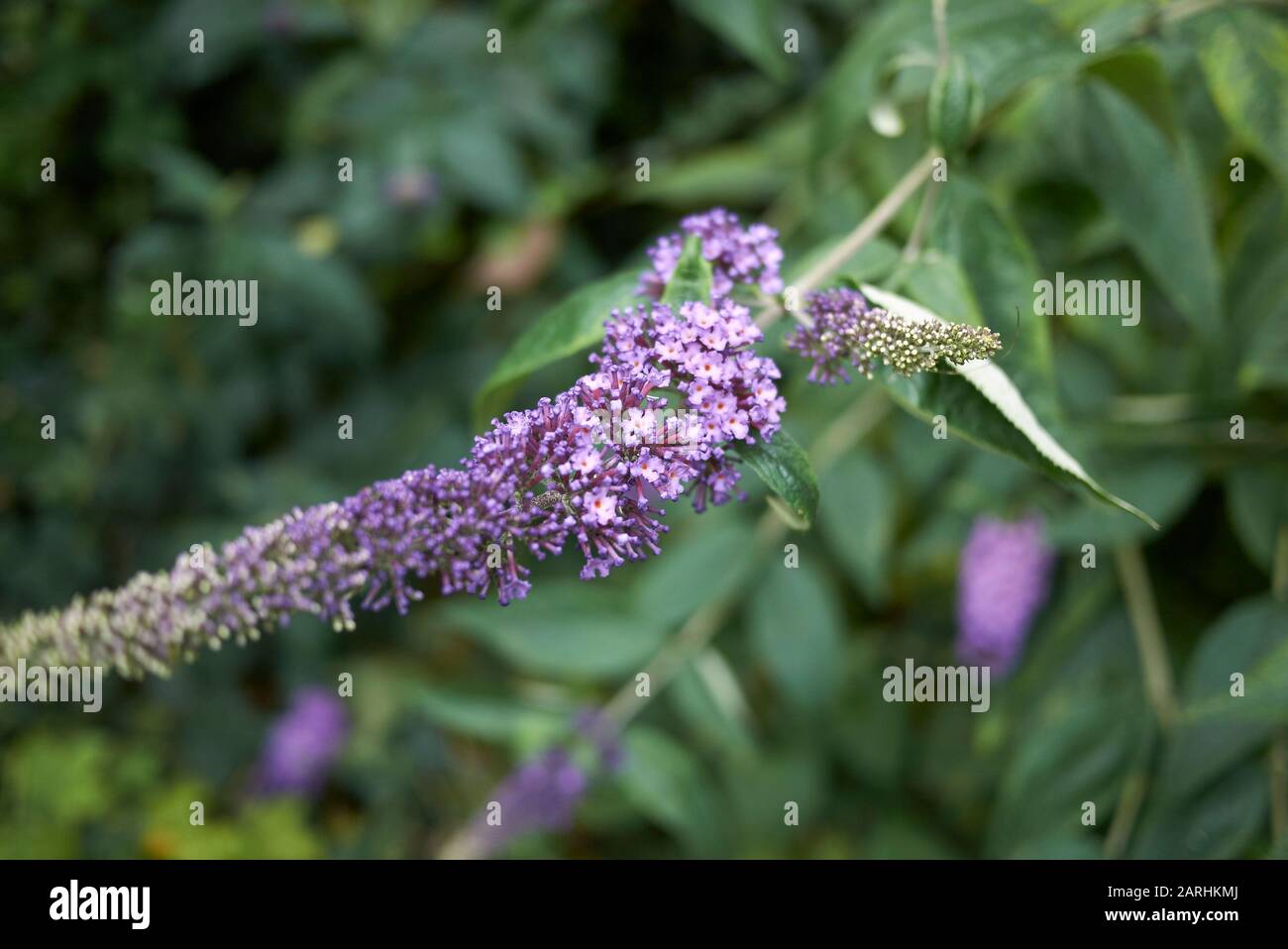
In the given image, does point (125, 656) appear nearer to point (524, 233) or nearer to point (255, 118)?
point (524, 233)

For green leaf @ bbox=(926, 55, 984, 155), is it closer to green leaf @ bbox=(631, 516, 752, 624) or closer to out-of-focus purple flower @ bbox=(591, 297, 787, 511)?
out-of-focus purple flower @ bbox=(591, 297, 787, 511)

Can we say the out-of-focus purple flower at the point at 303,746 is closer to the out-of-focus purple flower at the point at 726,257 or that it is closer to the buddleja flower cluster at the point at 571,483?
the buddleja flower cluster at the point at 571,483

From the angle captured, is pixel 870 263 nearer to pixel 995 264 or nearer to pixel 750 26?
pixel 995 264

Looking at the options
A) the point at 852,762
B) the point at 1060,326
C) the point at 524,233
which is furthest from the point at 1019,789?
the point at 524,233

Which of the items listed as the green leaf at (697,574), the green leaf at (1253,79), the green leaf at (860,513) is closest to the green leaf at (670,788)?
the green leaf at (697,574)

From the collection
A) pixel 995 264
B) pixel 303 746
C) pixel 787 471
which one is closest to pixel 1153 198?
pixel 995 264
